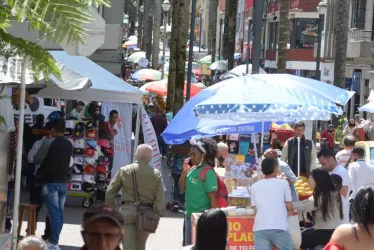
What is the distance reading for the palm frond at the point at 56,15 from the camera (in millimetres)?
4637

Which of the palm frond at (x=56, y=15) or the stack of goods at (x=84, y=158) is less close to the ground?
the palm frond at (x=56, y=15)

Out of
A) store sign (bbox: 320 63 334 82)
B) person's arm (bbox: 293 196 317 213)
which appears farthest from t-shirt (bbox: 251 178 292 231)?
store sign (bbox: 320 63 334 82)

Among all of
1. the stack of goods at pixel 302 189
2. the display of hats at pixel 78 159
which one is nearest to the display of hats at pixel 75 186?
the display of hats at pixel 78 159

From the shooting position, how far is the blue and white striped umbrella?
11922 millimetres

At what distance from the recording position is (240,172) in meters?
12.5

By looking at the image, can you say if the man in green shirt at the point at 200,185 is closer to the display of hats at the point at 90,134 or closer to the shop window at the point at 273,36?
the display of hats at the point at 90,134

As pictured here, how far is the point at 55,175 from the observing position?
1308 centimetres

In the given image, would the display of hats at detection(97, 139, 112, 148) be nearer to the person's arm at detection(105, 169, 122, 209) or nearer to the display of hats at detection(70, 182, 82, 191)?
the display of hats at detection(70, 182, 82, 191)

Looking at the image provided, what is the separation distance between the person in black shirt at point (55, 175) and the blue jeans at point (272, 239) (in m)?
3.57

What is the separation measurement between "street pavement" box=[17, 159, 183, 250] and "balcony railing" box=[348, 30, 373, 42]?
31307mm

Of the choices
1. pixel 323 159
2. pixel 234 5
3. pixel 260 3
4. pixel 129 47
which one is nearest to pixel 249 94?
pixel 323 159

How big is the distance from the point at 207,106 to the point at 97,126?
6.09 meters

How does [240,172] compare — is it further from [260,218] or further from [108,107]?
[108,107]

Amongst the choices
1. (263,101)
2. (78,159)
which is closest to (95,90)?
(78,159)
